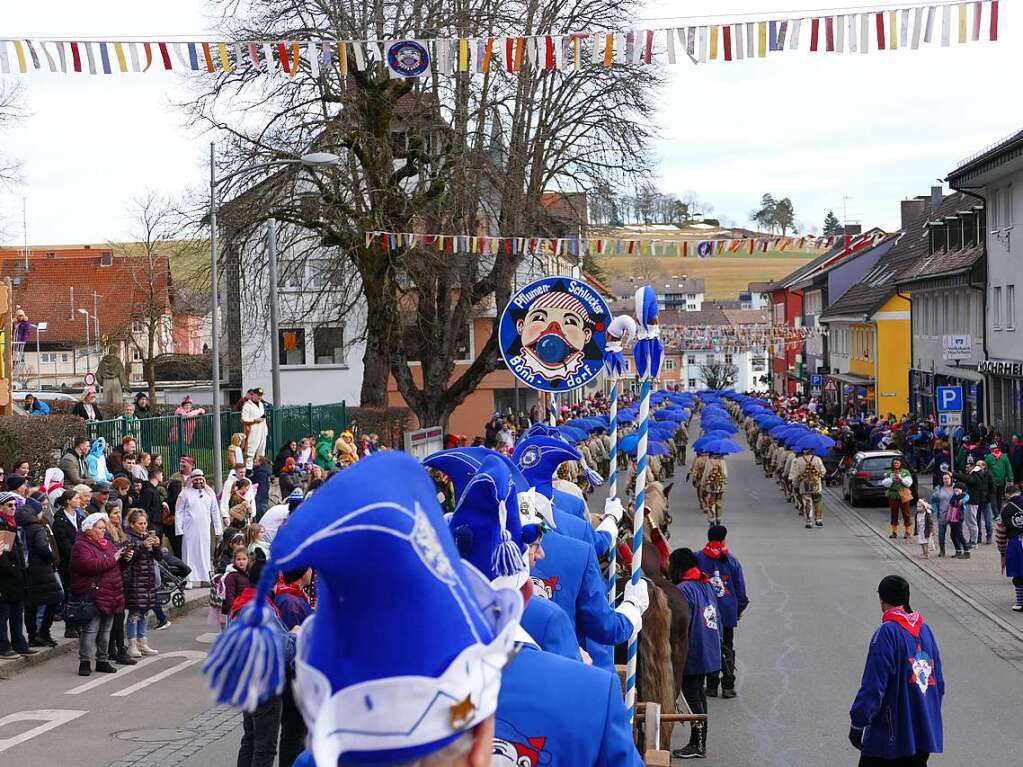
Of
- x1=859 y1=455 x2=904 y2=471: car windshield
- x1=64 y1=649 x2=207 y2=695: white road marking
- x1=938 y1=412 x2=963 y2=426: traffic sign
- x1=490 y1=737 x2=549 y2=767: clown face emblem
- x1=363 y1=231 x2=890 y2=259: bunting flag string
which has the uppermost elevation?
x1=363 y1=231 x2=890 y2=259: bunting flag string

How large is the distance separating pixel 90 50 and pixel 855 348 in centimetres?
5722

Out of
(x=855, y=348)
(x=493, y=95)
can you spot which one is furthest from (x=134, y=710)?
(x=855, y=348)

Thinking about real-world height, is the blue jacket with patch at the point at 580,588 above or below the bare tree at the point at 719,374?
above

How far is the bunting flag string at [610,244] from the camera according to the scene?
85.1 feet

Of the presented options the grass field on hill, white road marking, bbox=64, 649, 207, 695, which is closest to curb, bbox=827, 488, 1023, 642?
white road marking, bbox=64, 649, 207, 695

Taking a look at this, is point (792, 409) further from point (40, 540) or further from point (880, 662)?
point (880, 662)

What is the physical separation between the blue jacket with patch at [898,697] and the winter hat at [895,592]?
116 mm

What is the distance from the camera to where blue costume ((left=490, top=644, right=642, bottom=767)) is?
11.4 ft

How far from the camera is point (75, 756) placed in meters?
10.5

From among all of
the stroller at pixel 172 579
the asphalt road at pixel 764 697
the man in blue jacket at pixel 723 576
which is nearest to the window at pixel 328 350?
the asphalt road at pixel 764 697

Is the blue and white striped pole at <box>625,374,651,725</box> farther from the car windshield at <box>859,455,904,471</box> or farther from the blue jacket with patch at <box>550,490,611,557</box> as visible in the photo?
the car windshield at <box>859,455,904,471</box>

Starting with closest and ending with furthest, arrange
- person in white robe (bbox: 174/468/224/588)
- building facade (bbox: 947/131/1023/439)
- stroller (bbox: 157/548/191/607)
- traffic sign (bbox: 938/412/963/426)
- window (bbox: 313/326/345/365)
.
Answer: stroller (bbox: 157/548/191/607) < person in white robe (bbox: 174/468/224/588) < traffic sign (bbox: 938/412/963/426) < building facade (bbox: 947/131/1023/439) < window (bbox: 313/326/345/365)

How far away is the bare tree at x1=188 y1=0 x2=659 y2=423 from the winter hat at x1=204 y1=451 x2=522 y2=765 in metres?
27.3

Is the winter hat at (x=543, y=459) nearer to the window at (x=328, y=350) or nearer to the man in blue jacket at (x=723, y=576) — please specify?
the man in blue jacket at (x=723, y=576)
